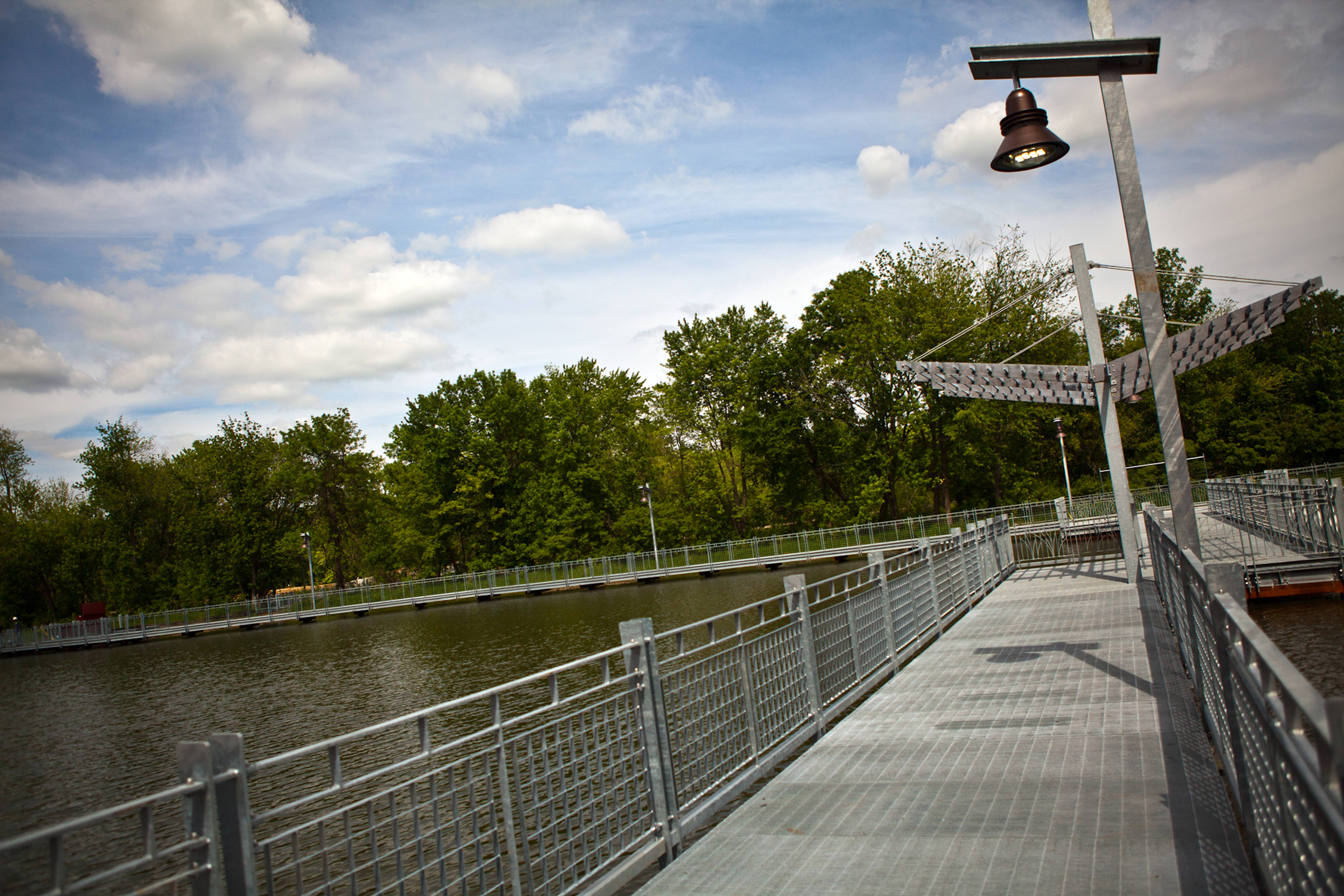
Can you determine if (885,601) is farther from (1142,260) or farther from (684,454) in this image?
(684,454)

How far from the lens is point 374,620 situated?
142 ft

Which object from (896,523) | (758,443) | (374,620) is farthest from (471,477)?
(896,523)

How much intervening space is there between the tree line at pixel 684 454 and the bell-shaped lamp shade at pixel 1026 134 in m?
28.8

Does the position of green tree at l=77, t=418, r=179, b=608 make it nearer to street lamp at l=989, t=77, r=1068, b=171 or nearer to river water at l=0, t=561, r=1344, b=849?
river water at l=0, t=561, r=1344, b=849

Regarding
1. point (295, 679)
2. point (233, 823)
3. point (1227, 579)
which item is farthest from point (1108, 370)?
point (295, 679)

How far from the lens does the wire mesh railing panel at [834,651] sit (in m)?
7.29

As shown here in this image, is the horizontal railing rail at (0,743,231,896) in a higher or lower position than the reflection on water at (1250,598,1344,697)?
higher

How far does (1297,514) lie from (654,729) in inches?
592

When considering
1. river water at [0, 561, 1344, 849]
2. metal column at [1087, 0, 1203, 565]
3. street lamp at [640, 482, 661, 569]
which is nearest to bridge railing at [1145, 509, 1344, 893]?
metal column at [1087, 0, 1203, 565]

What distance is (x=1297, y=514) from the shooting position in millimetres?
14867

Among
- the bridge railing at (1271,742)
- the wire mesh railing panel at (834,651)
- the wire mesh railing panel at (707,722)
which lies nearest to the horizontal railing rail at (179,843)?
the wire mesh railing panel at (707,722)

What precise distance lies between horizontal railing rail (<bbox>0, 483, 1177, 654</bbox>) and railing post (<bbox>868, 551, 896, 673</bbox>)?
2503 cm

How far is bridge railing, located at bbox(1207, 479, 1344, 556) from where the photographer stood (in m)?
13.6

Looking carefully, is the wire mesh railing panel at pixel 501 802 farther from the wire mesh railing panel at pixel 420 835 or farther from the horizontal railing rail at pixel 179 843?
the horizontal railing rail at pixel 179 843
